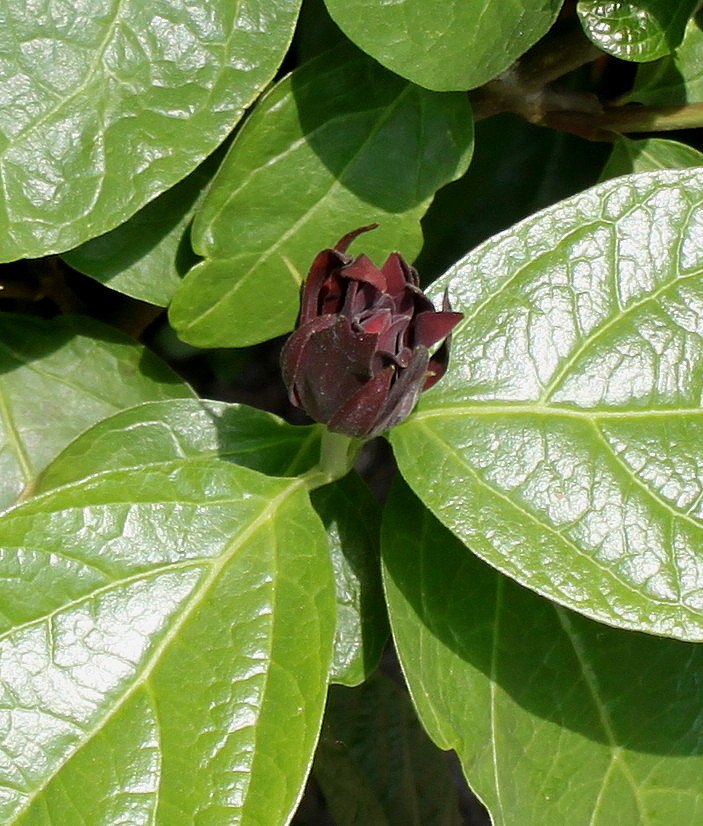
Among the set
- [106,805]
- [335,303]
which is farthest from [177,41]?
[106,805]

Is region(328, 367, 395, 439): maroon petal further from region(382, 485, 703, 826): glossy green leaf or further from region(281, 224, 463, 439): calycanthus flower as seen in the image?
region(382, 485, 703, 826): glossy green leaf

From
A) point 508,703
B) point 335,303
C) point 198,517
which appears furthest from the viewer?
point 508,703

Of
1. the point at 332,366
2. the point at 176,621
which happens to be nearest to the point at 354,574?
the point at 176,621

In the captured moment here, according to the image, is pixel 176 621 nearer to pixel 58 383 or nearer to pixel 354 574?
pixel 354 574

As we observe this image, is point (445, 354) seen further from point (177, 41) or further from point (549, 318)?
point (177, 41)

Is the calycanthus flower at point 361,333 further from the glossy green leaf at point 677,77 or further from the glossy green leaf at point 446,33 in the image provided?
the glossy green leaf at point 677,77

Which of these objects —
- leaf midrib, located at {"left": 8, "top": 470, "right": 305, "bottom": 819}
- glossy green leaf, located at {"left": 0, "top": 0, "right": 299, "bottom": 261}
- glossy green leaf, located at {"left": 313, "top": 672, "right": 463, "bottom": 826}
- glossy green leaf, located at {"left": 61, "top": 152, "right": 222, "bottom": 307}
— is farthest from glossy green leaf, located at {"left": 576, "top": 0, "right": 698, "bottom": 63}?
glossy green leaf, located at {"left": 313, "top": 672, "right": 463, "bottom": 826}
